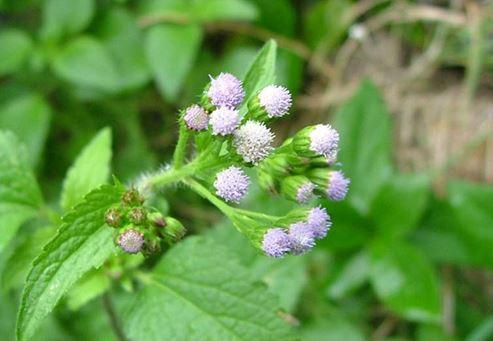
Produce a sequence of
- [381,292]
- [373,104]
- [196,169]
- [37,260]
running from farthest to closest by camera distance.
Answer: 1. [373,104]
2. [381,292]
3. [196,169]
4. [37,260]

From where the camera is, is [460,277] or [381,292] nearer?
[381,292]

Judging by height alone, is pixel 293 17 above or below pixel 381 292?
above

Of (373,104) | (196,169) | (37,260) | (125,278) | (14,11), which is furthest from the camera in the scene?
(14,11)

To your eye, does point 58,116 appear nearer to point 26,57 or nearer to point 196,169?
point 26,57

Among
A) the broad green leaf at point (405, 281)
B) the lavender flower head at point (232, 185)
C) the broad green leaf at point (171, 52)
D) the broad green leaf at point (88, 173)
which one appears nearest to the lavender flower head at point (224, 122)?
the lavender flower head at point (232, 185)

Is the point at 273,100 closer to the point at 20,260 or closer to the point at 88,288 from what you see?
the point at 88,288

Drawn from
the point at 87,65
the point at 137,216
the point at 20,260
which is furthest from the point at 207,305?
the point at 87,65

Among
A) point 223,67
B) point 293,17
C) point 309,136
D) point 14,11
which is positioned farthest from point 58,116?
point 309,136

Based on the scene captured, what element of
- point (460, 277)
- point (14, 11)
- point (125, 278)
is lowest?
point (460, 277)
